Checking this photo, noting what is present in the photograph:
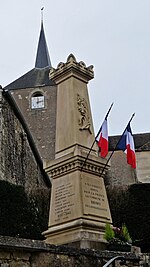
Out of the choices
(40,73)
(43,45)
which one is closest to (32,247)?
(40,73)

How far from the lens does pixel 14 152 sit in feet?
54.9

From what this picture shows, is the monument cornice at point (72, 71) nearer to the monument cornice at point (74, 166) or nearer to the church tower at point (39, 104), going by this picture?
the monument cornice at point (74, 166)

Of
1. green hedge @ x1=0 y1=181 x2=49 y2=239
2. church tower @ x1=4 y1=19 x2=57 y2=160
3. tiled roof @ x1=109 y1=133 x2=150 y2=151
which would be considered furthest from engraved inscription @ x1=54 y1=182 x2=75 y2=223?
tiled roof @ x1=109 y1=133 x2=150 y2=151

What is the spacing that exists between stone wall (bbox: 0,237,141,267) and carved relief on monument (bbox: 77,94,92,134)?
231 cm

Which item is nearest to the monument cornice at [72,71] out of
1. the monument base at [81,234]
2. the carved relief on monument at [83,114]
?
the carved relief on monument at [83,114]

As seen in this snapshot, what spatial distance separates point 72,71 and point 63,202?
7.10 feet

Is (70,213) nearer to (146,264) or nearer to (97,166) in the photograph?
(97,166)

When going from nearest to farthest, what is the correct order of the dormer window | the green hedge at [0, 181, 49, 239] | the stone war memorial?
1. the stone war memorial
2. the green hedge at [0, 181, 49, 239]
3. the dormer window

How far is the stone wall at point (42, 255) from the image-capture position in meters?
3.99

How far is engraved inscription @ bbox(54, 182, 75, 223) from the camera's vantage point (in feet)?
19.7

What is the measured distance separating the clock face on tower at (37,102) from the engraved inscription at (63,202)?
77.2ft

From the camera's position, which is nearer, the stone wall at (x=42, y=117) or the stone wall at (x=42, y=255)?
the stone wall at (x=42, y=255)

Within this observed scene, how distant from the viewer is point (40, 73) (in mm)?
32688

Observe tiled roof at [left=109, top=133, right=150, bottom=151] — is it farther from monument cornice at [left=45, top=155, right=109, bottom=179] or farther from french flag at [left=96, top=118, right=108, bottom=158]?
monument cornice at [left=45, top=155, right=109, bottom=179]
